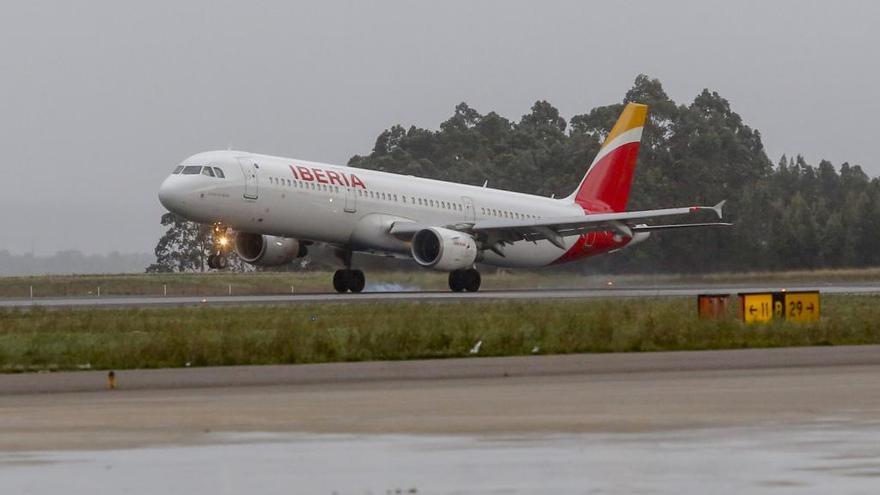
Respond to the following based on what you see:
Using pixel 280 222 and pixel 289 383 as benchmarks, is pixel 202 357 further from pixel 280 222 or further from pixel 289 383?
pixel 280 222

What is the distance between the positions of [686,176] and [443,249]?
2425 inches

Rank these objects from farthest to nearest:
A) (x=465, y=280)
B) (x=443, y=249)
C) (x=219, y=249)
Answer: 1. (x=465, y=280)
2. (x=443, y=249)
3. (x=219, y=249)

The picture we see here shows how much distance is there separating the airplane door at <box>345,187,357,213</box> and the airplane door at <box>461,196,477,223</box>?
5.38m

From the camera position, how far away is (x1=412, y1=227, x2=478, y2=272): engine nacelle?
1939 inches

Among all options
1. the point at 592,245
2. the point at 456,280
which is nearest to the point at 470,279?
the point at 456,280

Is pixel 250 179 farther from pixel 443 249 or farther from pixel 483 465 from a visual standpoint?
pixel 483 465

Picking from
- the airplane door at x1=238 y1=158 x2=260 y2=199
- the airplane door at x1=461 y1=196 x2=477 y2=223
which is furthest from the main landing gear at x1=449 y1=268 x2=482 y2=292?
the airplane door at x1=238 y1=158 x2=260 y2=199

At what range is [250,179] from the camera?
47.1 metres

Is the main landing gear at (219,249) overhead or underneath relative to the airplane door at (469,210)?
underneath

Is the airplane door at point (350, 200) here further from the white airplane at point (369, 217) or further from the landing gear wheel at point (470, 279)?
the landing gear wheel at point (470, 279)

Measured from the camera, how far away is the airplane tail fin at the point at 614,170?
197 ft

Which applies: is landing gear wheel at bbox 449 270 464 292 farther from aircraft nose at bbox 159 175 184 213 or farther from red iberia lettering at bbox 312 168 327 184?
aircraft nose at bbox 159 175 184 213

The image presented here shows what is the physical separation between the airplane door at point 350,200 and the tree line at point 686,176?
15.8 ft

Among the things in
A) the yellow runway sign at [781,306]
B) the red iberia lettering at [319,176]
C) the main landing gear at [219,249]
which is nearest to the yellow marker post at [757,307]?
the yellow runway sign at [781,306]
